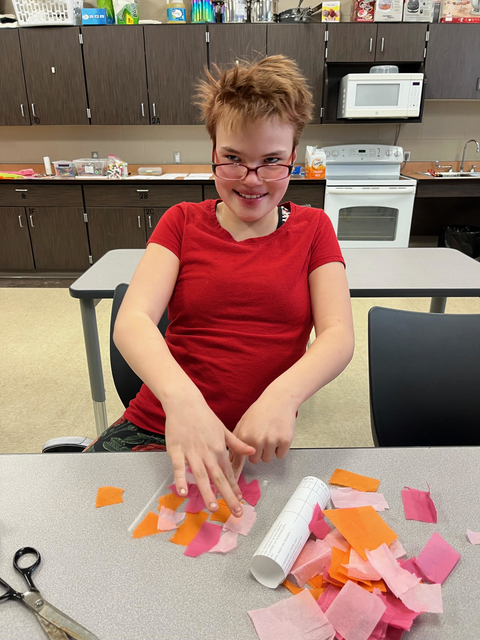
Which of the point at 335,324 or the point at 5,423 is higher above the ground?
the point at 335,324

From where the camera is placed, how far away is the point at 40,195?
12.7ft

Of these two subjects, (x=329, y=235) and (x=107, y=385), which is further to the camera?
(x=107, y=385)

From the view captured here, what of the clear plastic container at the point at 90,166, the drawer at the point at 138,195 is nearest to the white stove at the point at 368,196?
the drawer at the point at 138,195

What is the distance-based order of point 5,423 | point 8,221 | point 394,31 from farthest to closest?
point 8,221
point 394,31
point 5,423

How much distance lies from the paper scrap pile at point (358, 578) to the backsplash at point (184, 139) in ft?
13.6

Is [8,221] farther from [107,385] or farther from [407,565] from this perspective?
[407,565]

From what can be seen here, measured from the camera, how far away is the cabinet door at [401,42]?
365 cm

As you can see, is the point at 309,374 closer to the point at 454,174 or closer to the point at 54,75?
the point at 54,75

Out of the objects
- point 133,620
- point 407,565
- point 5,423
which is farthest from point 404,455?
point 5,423

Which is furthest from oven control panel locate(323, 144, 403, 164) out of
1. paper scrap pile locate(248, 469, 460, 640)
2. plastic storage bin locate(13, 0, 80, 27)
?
paper scrap pile locate(248, 469, 460, 640)

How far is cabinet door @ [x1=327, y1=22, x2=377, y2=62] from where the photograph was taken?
364 cm

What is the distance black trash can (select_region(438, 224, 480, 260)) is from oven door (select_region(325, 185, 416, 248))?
2.11 ft

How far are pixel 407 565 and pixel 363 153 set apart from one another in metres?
4.09

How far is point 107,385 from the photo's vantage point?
234 cm
